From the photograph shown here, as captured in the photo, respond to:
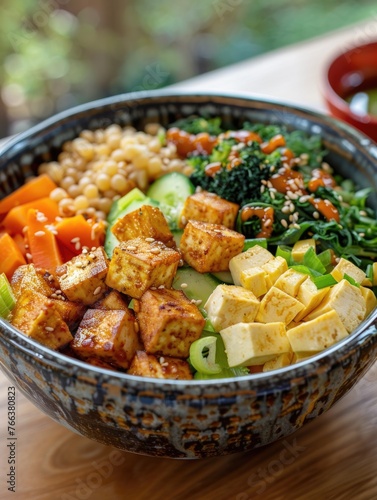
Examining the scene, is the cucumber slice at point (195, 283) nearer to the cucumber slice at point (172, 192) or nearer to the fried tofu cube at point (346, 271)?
the cucumber slice at point (172, 192)

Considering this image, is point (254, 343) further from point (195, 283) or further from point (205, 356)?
point (195, 283)

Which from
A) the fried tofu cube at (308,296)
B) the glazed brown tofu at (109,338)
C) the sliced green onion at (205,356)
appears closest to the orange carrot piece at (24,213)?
the glazed brown tofu at (109,338)

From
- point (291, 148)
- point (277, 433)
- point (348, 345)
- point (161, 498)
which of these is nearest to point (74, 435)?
point (161, 498)

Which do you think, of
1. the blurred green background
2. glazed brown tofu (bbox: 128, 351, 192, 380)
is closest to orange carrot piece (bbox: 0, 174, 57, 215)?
glazed brown tofu (bbox: 128, 351, 192, 380)

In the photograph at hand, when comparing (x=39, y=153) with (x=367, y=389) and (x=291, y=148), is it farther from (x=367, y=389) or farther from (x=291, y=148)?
(x=367, y=389)

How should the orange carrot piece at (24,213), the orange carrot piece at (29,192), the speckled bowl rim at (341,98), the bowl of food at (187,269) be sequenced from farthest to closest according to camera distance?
1. the speckled bowl rim at (341,98)
2. the orange carrot piece at (29,192)
3. the orange carrot piece at (24,213)
4. the bowl of food at (187,269)

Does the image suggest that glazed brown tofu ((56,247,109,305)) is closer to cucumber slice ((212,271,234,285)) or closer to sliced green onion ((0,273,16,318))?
sliced green onion ((0,273,16,318))
